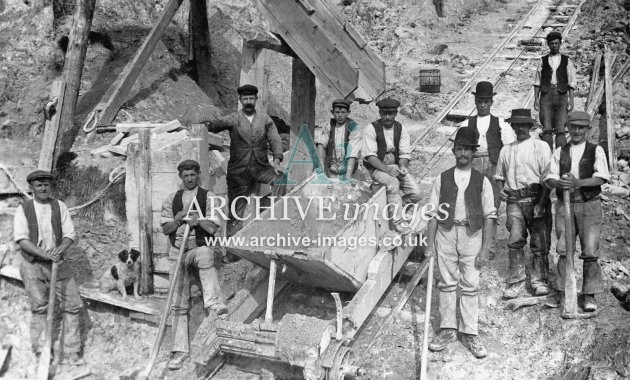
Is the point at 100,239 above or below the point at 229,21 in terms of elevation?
below

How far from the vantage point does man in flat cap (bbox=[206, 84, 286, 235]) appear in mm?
7492

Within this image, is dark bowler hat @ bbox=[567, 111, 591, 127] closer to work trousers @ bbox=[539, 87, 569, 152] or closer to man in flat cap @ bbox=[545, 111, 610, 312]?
man in flat cap @ bbox=[545, 111, 610, 312]

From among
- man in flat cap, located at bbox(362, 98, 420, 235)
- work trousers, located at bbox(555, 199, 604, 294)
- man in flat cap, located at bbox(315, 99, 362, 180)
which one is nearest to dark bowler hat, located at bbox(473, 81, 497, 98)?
man in flat cap, located at bbox(362, 98, 420, 235)

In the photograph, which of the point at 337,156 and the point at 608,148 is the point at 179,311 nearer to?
the point at 337,156

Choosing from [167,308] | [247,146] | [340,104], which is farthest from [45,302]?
[340,104]

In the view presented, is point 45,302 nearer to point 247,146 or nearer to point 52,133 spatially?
point 247,146

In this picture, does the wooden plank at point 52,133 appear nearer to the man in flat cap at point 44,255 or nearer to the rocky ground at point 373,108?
the rocky ground at point 373,108

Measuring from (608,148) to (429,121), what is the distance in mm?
3452

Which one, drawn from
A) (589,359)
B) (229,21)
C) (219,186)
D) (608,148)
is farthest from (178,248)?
(229,21)

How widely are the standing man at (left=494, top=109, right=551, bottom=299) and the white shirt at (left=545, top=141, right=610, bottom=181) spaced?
0.54ft

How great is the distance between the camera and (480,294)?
267 inches

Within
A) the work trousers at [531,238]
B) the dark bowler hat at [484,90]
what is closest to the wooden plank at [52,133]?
the dark bowler hat at [484,90]

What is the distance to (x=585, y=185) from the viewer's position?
595 centimetres

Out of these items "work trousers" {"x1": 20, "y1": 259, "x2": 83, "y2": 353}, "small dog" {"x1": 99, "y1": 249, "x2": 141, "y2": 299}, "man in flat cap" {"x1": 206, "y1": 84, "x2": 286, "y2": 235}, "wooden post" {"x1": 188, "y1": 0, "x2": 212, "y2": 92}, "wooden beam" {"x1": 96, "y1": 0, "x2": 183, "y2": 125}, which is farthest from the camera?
"wooden post" {"x1": 188, "y1": 0, "x2": 212, "y2": 92}
